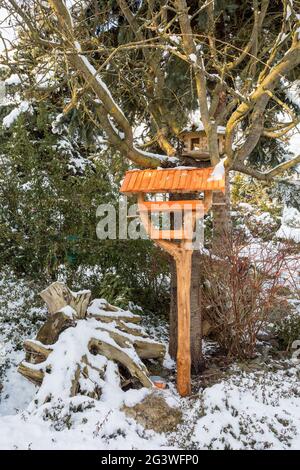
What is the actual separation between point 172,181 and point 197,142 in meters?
1.09

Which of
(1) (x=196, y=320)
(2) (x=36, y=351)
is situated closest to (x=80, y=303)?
(2) (x=36, y=351)

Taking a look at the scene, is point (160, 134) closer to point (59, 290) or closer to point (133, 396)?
point (59, 290)

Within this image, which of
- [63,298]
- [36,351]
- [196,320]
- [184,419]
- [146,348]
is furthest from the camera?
[196,320]

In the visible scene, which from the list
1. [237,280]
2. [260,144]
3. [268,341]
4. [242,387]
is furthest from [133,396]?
[260,144]

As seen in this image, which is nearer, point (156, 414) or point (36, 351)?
point (156, 414)

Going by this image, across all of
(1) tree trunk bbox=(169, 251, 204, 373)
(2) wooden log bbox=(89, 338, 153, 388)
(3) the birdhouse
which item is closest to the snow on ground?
(2) wooden log bbox=(89, 338, 153, 388)

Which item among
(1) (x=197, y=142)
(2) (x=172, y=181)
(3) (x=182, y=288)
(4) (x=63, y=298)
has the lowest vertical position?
(4) (x=63, y=298)

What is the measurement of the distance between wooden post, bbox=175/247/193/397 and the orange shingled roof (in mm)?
700

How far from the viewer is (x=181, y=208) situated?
13.3 feet

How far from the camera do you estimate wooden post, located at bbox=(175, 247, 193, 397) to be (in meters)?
4.21

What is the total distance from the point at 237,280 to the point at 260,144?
3.08 metres

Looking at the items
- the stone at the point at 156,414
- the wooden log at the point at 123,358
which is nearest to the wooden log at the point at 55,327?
the wooden log at the point at 123,358

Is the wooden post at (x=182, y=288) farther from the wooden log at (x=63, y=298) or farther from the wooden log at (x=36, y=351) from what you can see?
the wooden log at (x=36, y=351)

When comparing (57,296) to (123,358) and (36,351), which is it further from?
(123,358)
